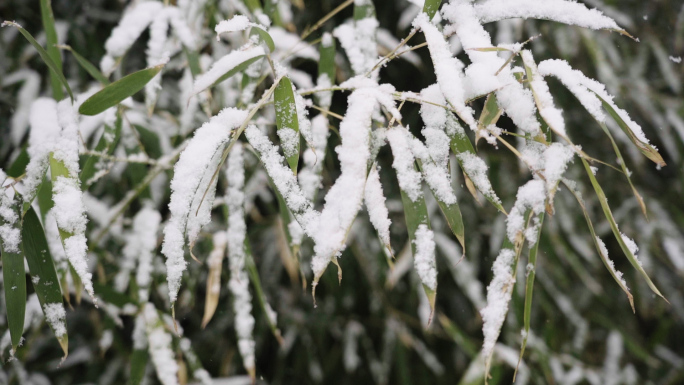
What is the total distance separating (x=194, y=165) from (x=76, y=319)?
0.82m

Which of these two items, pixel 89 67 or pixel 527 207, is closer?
pixel 527 207

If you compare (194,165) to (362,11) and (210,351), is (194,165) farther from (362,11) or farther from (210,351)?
(210,351)

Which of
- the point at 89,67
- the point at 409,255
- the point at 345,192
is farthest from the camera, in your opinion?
the point at 409,255

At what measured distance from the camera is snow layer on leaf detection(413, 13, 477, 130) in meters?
0.34

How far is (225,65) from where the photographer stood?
1.29 feet

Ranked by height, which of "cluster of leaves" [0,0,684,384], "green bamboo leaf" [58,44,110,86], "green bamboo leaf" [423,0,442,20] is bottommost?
"cluster of leaves" [0,0,684,384]

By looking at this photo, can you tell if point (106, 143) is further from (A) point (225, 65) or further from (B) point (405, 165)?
(B) point (405, 165)

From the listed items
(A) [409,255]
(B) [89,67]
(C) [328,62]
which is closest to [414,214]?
(C) [328,62]

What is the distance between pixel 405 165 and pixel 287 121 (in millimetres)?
95

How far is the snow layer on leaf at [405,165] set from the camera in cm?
37

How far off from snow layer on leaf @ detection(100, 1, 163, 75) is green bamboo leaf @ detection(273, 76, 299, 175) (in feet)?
0.97

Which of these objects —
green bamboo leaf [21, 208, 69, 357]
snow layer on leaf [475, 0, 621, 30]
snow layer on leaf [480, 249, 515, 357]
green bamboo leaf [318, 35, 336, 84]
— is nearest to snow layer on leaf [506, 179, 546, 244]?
snow layer on leaf [480, 249, 515, 357]

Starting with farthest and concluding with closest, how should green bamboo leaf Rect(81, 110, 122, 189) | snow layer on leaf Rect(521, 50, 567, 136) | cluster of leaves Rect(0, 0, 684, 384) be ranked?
1. cluster of leaves Rect(0, 0, 684, 384)
2. green bamboo leaf Rect(81, 110, 122, 189)
3. snow layer on leaf Rect(521, 50, 567, 136)

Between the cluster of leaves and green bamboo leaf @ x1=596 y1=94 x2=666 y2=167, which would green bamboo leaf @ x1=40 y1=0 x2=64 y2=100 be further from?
green bamboo leaf @ x1=596 y1=94 x2=666 y2=167
